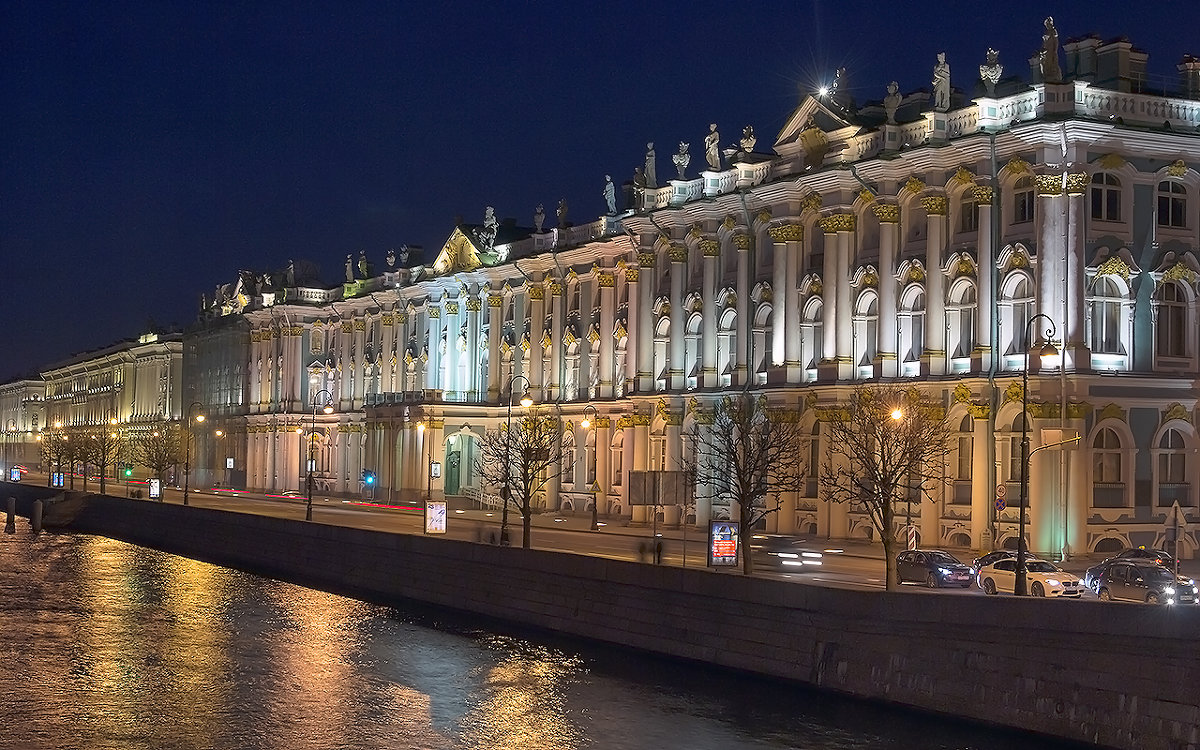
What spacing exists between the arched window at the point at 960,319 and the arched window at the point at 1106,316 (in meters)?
4.60

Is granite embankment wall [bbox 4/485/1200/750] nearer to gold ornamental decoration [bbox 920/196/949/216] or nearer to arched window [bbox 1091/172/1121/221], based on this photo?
gold ornamental decoration [bbox 920/196/949/216]

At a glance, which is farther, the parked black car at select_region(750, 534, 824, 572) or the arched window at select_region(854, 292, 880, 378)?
the arched window at select_region(854, 292, 880, 378)

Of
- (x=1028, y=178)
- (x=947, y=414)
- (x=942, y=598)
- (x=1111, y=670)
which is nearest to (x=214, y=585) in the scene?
(x=947, y=414)

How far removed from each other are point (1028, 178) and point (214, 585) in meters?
33.3

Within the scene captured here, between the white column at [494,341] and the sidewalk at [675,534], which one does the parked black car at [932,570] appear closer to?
the sidewalk at [675,534]

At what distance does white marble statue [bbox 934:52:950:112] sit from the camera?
2287 inches

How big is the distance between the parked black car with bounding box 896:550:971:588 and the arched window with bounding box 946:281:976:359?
14.1 m

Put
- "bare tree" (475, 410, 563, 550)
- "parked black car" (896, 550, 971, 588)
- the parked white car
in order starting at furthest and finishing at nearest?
"bare tree" (475, 410, 563, 550), "parked black car" (896, 550, 971, 588), the parked white car

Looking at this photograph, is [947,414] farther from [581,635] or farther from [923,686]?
[923,686]

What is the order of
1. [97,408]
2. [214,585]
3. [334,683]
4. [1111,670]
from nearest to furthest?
[1111,670] → [334,683] → [214,585] → [97,408]

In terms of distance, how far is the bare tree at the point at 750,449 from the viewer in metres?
51.0

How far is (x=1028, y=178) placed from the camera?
178 ft

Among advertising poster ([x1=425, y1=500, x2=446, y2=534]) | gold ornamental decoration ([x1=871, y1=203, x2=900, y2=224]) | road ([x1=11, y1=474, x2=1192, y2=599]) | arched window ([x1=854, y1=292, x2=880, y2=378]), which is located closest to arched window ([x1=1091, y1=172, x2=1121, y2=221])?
gold ornamental decoration ([x1=871, y1=203, x2=900, y2=224])

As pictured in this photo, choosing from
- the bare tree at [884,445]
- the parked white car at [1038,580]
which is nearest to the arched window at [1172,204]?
the bare tree at [884,445]
